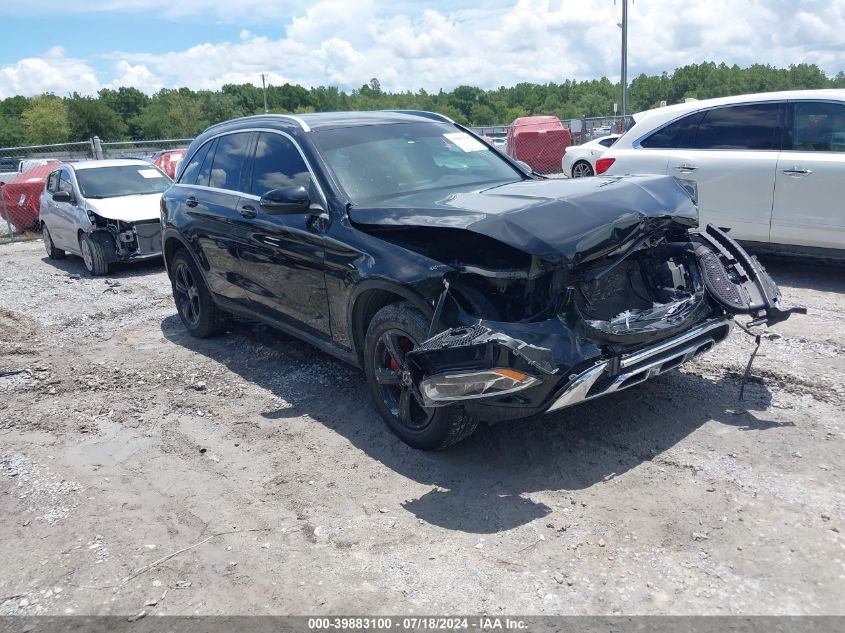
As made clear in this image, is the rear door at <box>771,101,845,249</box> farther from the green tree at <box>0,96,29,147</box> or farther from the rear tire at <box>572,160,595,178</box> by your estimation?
the green tree at <box>0,96,29,147</box>

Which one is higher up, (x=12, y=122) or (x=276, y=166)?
(x=12, y=122)

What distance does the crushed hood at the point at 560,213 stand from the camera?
3684mm

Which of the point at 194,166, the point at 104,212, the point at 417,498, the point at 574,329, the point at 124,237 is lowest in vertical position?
the point at 417,498

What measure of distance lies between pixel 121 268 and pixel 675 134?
8.39 metres

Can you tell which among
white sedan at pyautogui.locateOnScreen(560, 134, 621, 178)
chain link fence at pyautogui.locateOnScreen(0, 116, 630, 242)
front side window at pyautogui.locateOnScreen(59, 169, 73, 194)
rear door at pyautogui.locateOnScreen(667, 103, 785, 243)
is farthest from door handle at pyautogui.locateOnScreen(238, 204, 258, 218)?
white sedan at pyautogui.locateOnScreen(560, 134, 621, 178)

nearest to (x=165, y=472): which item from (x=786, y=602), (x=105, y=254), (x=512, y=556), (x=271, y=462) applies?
(x=271, y=462)

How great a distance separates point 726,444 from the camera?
415 centimetres

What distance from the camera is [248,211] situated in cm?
562

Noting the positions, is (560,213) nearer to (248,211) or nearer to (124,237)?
(248,211)

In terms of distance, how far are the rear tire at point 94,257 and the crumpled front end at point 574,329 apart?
8.42m

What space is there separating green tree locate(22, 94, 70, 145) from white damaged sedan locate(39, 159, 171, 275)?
7215 centimetres

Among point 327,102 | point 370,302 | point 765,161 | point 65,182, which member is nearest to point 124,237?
point 65,182

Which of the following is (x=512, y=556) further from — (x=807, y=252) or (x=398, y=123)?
(x=807, y=252)

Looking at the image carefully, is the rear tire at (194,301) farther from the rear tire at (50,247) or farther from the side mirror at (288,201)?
the rear tire at (50,247)
